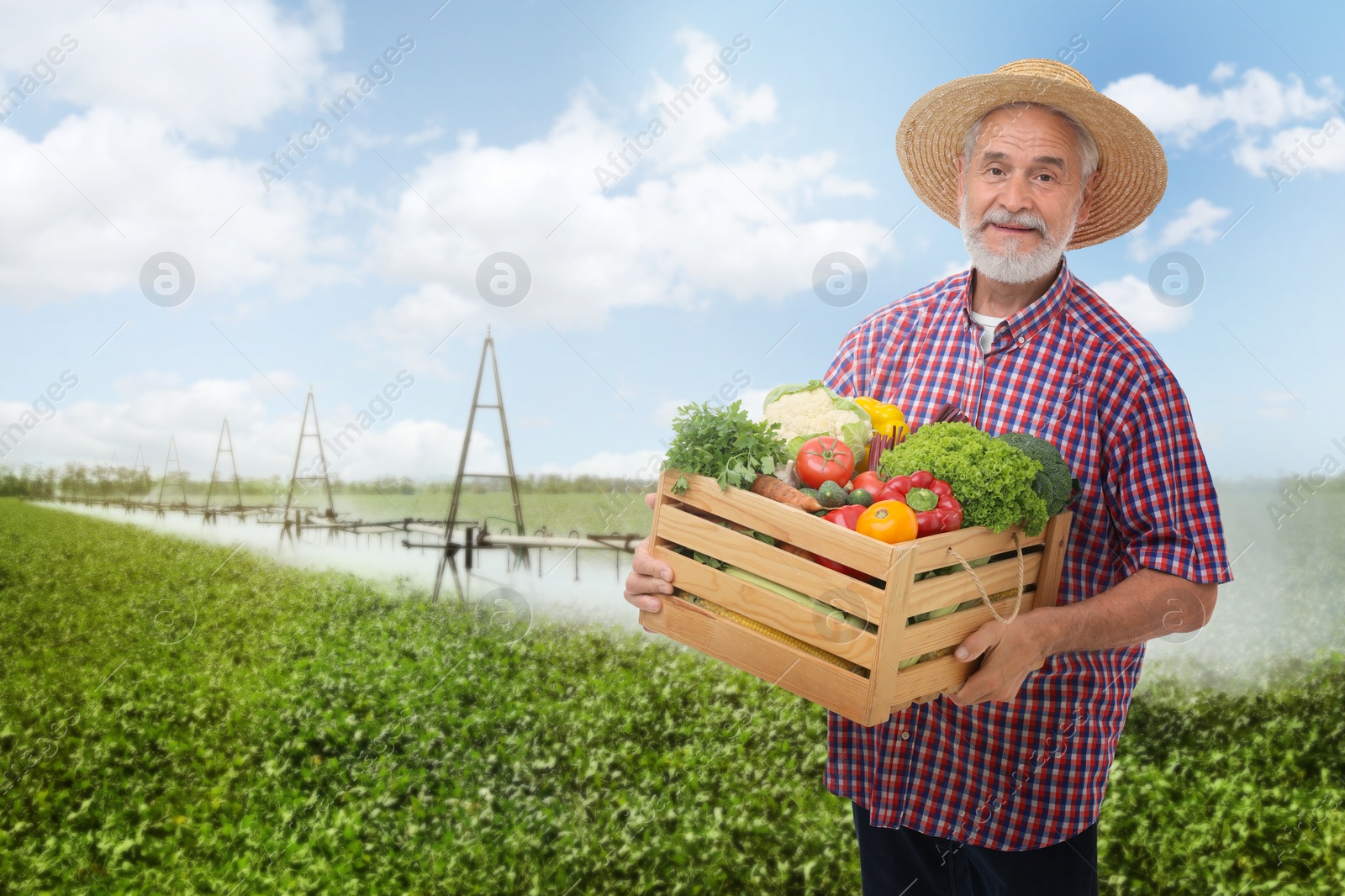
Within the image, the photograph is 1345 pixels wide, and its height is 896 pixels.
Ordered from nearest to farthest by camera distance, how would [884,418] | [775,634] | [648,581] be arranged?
[775,634] < [648,581] < [884,418]

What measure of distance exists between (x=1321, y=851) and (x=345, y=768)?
5.32 meters

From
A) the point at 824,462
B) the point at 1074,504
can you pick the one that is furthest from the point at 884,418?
the point at 1074,504

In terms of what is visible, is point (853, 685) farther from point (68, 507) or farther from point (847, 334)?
point (68, 507)

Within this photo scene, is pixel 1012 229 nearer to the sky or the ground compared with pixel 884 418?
nearer to the sky

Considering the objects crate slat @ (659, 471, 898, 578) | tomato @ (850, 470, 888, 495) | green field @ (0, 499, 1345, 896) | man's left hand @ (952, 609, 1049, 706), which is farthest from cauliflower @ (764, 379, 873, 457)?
green field @ (0, 499, 1345, 896)

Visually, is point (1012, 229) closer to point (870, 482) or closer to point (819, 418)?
point (819, 418)

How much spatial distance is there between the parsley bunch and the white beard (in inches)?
37.3

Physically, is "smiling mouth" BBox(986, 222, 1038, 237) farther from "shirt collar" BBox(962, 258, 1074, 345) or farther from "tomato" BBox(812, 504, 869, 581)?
"tomato" BBox(812, 504, 869, 581)

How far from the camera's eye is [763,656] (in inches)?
87.0

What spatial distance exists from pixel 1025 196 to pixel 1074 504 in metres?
0.93

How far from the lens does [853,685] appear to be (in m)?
2.06

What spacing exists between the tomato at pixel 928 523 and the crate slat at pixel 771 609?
0.28 meters

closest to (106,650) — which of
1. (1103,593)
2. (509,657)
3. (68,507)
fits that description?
(68,507)

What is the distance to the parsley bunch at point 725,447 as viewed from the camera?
2.23 meters
